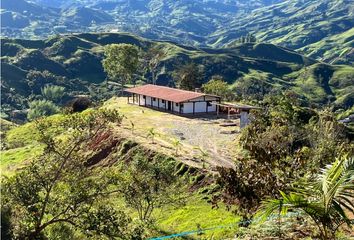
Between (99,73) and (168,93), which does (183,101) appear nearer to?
(168,93)

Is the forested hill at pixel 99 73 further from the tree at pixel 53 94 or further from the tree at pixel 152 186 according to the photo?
the tree at pixel 152 186

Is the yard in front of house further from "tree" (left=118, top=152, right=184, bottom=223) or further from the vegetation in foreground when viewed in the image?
"tree" (left=118, top=152, right=184, bottom=223)

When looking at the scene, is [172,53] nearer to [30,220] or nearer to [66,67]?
[66,67]

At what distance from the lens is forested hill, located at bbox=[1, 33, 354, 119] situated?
150 meters

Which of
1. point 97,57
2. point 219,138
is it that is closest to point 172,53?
point 97,57

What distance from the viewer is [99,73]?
566 feet

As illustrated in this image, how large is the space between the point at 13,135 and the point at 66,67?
4209 inches

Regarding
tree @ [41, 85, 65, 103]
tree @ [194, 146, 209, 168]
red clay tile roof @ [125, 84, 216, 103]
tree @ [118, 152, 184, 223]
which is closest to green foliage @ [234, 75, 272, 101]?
tree @ [41, 85, 65, 103]

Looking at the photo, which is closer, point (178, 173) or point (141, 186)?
point (141, 186)

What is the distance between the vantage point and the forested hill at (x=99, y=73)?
150125 millimetres

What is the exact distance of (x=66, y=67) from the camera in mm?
170625

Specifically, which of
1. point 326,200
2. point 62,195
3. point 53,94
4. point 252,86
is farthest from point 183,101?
point 252,86

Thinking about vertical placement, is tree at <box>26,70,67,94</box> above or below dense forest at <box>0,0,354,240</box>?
below

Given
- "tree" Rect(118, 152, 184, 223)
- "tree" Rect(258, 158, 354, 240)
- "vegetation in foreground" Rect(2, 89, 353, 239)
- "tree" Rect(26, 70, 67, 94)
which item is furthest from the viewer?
"tree" Rect(26, 70, 67, 94)
